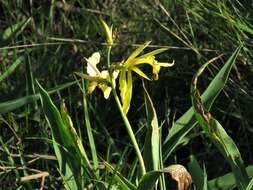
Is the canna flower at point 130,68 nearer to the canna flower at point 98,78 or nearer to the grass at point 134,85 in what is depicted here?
the canna flower at point 98,78

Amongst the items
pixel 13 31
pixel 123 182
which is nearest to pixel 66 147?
pixel 123 182

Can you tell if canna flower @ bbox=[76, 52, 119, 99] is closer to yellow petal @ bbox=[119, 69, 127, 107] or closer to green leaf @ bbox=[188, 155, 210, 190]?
yellow petal @ bbox=[119, 69, 127, 107]

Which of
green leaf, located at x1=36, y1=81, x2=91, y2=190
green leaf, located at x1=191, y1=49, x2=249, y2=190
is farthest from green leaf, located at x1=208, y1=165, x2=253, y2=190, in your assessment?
green leaf, located at x1=36, y1=81, x2=91, y2=190

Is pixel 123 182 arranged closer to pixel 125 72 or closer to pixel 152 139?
pixel 152 139

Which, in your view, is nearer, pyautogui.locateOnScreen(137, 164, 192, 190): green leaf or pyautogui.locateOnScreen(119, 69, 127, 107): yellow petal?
pyautogui.locateOnScreen(137, 164, 192, 190): green leaf

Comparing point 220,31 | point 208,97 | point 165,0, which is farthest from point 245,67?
point 208,97

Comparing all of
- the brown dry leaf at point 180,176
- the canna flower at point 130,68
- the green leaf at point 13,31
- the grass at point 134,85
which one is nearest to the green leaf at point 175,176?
the brown dry leaf at point 180,176

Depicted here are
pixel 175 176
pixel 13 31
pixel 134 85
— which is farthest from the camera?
pixel 134 85
